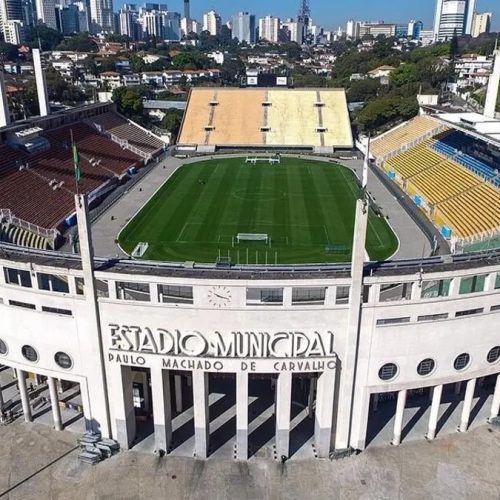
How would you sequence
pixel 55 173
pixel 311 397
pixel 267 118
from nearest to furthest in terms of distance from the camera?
pixel 311 397 → pixel 55 173 → pixel 267 118

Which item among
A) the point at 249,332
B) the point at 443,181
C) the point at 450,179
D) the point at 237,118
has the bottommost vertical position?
the point at 443,181

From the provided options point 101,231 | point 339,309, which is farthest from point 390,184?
point 339,309

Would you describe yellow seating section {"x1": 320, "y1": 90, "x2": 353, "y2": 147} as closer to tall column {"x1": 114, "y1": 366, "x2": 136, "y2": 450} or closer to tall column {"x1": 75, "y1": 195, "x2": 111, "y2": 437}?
tall column {"x1": 114, "y1": 366, "x2": 136, "y2": 450}

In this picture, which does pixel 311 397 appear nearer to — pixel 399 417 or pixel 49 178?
pixel 399 417

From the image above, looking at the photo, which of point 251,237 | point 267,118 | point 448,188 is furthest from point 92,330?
point 267,118

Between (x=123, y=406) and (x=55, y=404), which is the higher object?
(x=123, y=406)

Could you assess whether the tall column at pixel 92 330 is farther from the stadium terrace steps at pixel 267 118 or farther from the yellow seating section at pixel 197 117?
the yellow seating section at pixel 197 117
